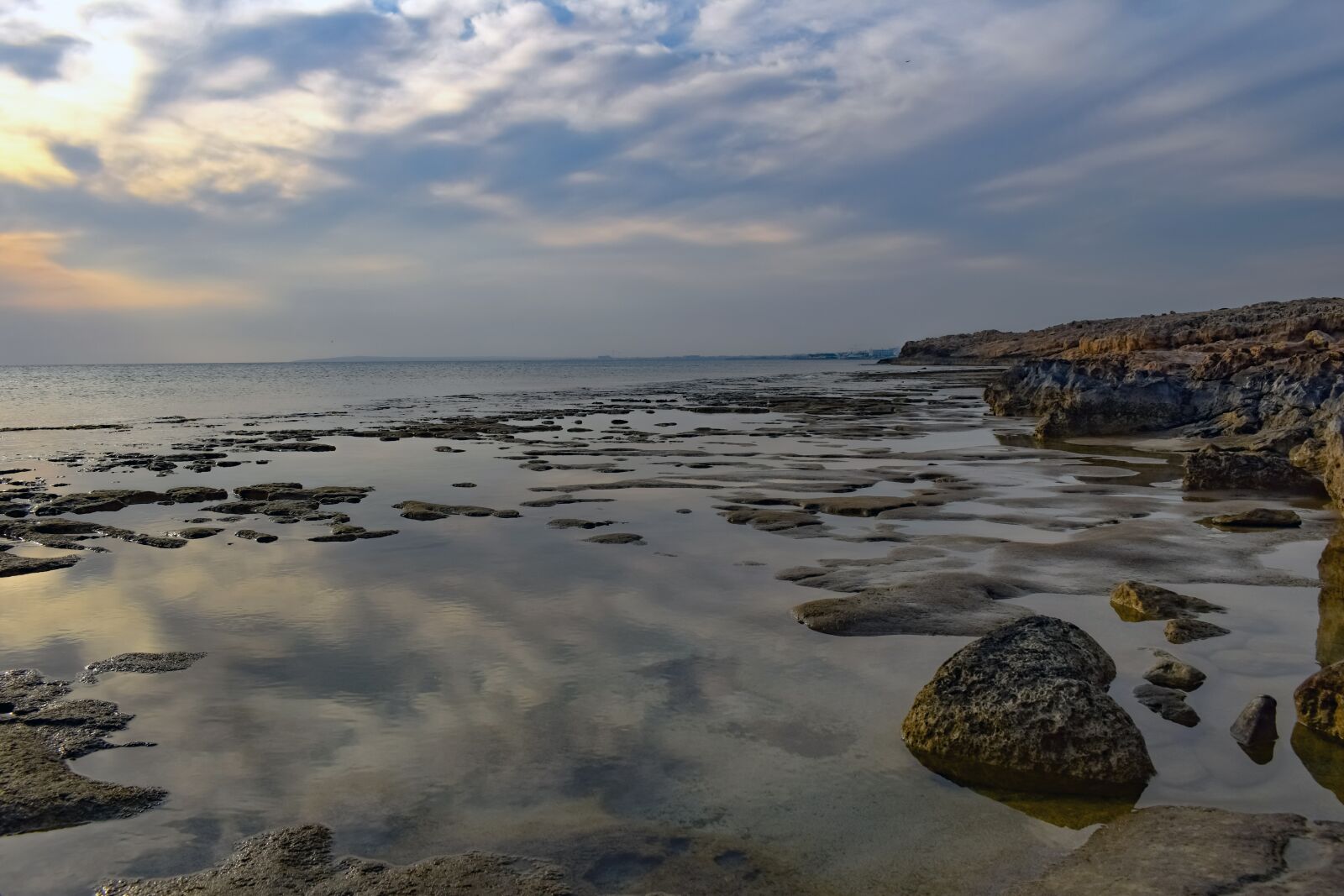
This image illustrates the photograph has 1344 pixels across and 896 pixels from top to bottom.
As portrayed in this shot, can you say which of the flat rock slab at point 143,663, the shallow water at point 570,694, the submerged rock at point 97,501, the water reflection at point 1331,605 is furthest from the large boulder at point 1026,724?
the submerged rock at point 97,501

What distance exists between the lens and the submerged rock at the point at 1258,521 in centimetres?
1061

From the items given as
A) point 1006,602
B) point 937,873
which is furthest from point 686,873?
point 1006,602

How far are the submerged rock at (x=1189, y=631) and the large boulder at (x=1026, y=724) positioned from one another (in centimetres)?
181

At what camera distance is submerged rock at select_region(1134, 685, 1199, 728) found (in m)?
5.23

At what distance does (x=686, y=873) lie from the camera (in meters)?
3.80

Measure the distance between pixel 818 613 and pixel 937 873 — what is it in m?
3.62

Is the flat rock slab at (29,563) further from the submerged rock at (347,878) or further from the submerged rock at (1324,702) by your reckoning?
the submerged rock at (1324,702)

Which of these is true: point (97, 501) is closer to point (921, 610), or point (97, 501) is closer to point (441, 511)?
point (441, 511)

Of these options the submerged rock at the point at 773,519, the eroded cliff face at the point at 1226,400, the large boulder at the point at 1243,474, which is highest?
the eroded cliff face at the point at 1226,400

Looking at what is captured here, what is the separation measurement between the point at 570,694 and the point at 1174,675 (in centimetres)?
409

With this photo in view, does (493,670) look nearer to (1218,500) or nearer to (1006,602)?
(1006,602)

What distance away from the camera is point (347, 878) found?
12.2ft

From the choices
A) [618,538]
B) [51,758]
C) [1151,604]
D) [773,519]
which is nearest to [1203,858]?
[1151,604]

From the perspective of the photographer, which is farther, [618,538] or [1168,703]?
[618,538]
